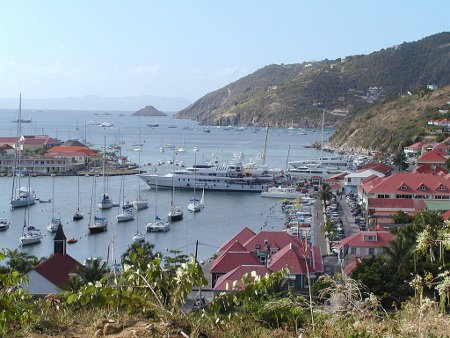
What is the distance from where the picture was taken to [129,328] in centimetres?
338

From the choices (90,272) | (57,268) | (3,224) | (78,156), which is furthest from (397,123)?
(90,272)

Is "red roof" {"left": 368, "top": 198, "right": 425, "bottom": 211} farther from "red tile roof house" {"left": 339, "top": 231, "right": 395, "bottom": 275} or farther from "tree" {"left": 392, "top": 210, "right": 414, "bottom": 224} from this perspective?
"red tile roof house" {"left": 339, "top": 231, "right": 395, "bottom": 275}

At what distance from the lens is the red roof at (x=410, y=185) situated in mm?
23625

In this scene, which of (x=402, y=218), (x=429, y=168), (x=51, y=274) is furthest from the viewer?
(x=429, y=168)

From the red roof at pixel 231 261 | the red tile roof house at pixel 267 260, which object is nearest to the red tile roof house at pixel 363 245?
the red tile roof house at pixel 267 260

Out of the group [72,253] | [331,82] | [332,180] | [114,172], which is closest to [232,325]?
[72,253]

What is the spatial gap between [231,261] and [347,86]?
3596 inches

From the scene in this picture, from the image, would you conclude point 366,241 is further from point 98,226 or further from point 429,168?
point 429,168

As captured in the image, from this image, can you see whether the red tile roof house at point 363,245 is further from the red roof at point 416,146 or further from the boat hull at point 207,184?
the red roof at point 416,146

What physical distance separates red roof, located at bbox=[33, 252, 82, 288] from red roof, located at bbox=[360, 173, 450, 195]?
14.7 m

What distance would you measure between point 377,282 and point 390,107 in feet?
159

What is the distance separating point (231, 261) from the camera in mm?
13492

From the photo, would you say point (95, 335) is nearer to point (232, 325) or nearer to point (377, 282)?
point (232, 325)

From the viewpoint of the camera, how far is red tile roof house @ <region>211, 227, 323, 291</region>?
1225 cm
